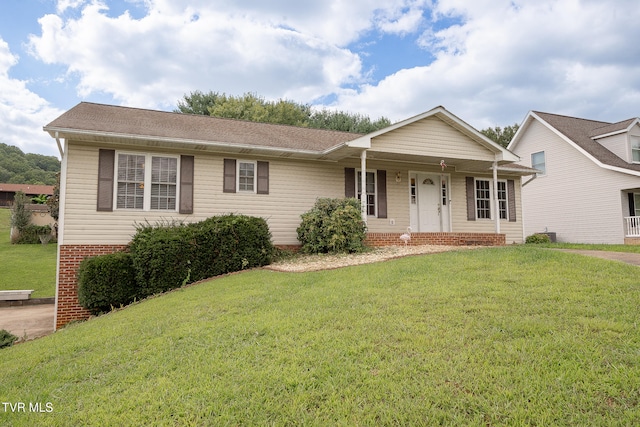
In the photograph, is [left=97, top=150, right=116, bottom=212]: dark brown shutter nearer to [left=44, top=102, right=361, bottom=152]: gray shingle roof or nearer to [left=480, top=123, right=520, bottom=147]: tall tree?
[left=44, top=102, right=361, bottom=152]: gray shingle roof

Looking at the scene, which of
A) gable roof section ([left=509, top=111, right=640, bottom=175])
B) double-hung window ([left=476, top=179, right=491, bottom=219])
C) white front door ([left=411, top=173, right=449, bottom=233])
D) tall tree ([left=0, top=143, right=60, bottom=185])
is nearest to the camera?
white front door ([left=411, top=173, right=449, bottom=233])

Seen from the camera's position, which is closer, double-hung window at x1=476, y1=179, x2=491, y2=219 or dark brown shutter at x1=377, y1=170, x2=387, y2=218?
dark brown shutter at x1=377, y1=170, x2=387, y2=218

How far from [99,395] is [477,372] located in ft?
10.0

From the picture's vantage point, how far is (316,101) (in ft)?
109

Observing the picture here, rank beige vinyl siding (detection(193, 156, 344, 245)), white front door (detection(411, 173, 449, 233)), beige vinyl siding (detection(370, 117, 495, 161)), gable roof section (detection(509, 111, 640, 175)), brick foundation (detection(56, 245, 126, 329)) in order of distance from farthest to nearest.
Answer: gable roof section (detection(509, 111, 640, 175))
white front door (detection(411, 173, 449, 233))
beige vinyl siding (detection(370, 117, 495, 161))
beige vinyl siding (detection(193, 156, 344, 245))
brick foundation (detection(56, 245, 126, 329))

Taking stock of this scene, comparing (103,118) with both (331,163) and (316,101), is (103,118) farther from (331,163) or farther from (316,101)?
(316,101)

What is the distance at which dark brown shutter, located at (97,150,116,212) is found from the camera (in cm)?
987

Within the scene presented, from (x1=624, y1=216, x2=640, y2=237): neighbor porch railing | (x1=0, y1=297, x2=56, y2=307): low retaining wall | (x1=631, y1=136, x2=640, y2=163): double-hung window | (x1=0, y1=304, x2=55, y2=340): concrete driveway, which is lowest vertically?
(x1=0, y1=304, x2=55, y2=340): concrete driveway

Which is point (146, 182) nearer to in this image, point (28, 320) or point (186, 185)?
point (186, 185)

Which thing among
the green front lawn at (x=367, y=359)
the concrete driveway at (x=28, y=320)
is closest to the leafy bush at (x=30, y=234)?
the concrete driveway at (x=28, y=320)

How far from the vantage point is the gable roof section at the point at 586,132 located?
1746 centimetres

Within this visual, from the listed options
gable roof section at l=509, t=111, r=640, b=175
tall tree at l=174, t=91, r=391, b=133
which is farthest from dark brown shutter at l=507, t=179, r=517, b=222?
tall tree at l=174, t=91, r=391, b=133

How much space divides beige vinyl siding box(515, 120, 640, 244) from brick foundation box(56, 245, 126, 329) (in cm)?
1930

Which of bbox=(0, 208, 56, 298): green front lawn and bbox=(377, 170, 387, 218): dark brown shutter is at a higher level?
bbox=(377, 170, 387, 218): dark brown shutter
